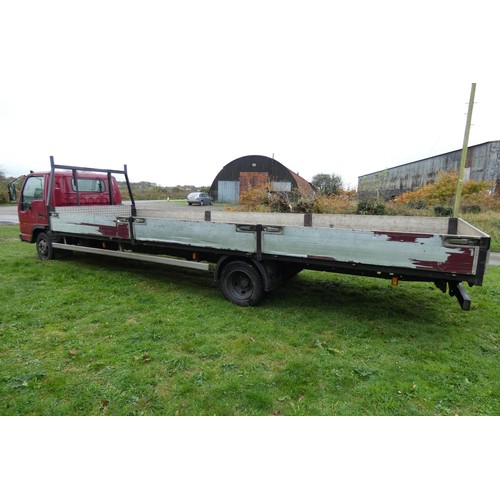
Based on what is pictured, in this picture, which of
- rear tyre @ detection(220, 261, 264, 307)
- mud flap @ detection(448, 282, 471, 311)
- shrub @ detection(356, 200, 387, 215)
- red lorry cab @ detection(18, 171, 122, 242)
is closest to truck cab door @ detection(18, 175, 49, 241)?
Result: red lorry cab @ detection(18, 171, 122, 242)

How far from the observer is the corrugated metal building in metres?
21.8

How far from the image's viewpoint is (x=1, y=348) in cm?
363

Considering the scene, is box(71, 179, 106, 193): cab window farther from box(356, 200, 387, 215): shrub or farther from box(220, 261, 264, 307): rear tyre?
box(356, 200, 387, 215): shrub

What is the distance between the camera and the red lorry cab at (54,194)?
7.37 meters

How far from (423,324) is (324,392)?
219 cm

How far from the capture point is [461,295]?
3.69 metres

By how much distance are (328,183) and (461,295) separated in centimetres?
2224

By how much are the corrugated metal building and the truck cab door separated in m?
15.6

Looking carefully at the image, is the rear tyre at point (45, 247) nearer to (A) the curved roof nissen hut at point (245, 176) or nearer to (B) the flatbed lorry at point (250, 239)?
(B) the flatbed lorry at point (250, 239)

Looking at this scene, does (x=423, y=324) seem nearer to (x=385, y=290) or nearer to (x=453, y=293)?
(x=453, y=293)

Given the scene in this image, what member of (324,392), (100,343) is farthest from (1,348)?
(324,392)

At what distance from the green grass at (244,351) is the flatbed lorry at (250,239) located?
1.88 feet

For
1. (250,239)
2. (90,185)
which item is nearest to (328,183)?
(90,185)

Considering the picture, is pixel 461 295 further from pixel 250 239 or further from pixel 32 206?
pixel 32 206
